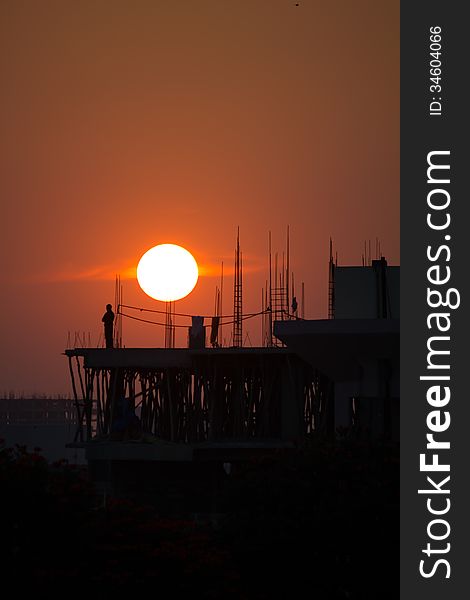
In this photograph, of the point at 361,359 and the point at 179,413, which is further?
the point at 179,413

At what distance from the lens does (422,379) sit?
2541 cm

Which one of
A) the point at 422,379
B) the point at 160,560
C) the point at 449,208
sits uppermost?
the point at 449,208

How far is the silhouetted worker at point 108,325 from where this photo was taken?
6994cm

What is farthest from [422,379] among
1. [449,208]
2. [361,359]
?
[361,359]

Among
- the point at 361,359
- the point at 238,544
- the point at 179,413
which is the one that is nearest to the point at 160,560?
the point at 238,544

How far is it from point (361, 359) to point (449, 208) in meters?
26.1

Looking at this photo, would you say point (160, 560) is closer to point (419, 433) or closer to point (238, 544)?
point (238, 544)

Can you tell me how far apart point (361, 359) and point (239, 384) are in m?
19.6

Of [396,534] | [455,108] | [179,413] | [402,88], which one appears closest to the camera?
[402,88]

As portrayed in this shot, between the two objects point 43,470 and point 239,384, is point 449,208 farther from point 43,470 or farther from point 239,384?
point 239,384

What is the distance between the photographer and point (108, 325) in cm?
7138

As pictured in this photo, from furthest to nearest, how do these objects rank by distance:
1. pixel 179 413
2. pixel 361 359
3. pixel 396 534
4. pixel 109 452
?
pixel 179 413 < pixel 109 452 < pixel 361 359 < pixel 396 534

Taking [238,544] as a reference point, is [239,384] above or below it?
above

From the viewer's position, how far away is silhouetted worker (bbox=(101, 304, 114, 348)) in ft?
229
